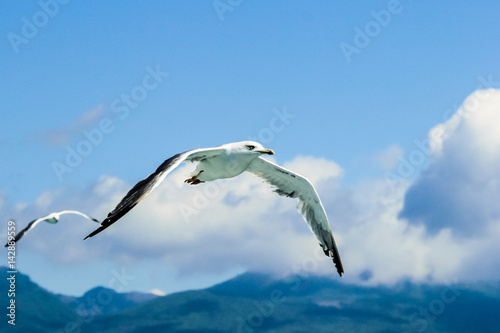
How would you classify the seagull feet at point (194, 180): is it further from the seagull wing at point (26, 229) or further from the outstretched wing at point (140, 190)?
the seagull wing at point (26, 229)

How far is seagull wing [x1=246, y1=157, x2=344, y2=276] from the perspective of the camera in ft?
58.4

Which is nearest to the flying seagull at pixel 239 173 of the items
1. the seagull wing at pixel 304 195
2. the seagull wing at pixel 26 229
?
the seagull wing at pixel 304 195

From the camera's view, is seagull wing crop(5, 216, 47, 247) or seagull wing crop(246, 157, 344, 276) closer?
seagull wing crop(246, 157, 344, 276)

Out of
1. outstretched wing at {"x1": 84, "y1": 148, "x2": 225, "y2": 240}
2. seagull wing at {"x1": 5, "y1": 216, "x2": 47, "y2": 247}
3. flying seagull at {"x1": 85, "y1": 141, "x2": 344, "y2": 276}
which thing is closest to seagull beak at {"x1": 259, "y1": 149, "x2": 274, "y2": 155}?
flying seagull at {"x1": 85, "y1": 141, "x2": 344, "y2": 276}

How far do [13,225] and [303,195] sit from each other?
10697 millimetres

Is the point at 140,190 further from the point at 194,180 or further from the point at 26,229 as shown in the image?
the point at 26,229

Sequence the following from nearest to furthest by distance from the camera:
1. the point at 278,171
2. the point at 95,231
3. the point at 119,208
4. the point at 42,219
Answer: the point at 95,231
the point at 119,208
the point at 278,171
the point at 42,219

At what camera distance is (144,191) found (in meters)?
11.2

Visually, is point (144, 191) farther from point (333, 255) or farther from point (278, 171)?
point (333, 255)

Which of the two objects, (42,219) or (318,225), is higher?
(42,219)

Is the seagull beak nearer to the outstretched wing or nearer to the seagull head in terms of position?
the seagull head

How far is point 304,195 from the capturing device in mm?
18391

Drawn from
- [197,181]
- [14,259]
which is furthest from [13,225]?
[197,181]

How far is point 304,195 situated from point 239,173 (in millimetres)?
3419
